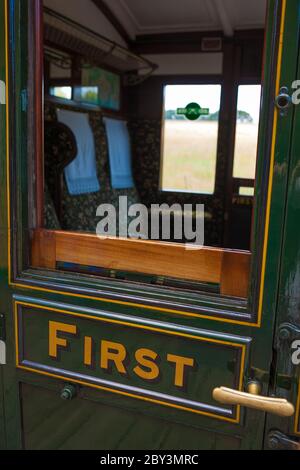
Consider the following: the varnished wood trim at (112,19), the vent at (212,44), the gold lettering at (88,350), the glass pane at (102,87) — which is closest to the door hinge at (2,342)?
the gold lettering at (88,350)

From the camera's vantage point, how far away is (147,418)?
1188 mm

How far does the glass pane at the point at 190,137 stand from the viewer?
3.70 m

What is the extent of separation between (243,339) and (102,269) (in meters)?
0.43

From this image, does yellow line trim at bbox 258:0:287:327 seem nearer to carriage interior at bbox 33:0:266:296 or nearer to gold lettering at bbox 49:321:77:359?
gold lettering at bbox 49:321:77:359

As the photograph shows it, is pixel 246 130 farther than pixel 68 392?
Yes

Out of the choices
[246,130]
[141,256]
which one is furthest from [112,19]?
[141,256]

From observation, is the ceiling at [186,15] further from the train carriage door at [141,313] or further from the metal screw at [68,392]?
the metal screw at [68,392]

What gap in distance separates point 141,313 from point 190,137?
112 inches

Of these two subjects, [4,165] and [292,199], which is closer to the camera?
[292,199]

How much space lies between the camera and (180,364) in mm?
1113

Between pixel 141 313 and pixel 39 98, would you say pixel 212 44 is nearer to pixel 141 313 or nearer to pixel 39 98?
pixel 39 98

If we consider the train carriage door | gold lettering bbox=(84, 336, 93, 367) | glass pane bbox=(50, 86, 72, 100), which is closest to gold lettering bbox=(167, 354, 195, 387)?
the train carriage door

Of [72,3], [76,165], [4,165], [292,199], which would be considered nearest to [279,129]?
[292,199]

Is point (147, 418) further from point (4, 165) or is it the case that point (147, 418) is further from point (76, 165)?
point (76, 165)
